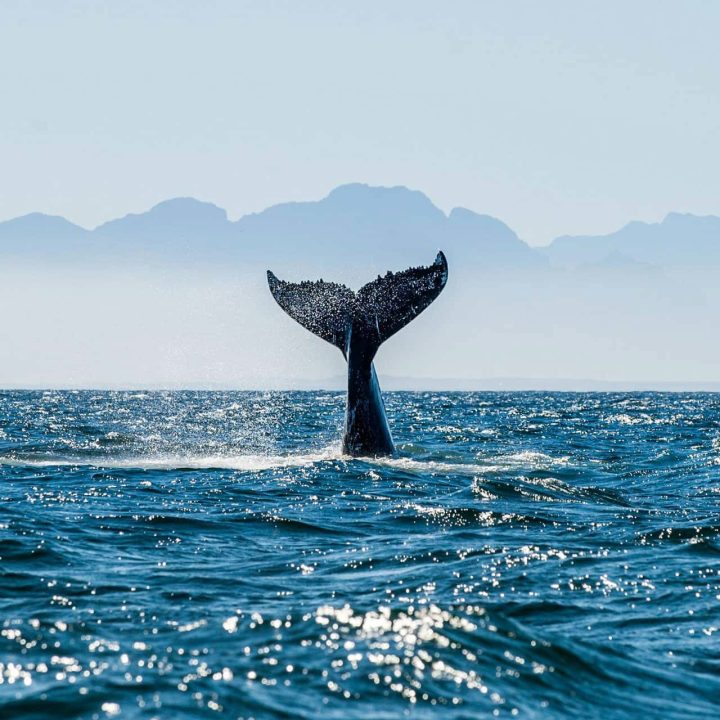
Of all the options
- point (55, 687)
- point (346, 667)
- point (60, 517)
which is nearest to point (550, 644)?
point (346, 667)

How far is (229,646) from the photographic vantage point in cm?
688

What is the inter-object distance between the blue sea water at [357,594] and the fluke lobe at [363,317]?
106cm

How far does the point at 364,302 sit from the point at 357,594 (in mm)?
9879

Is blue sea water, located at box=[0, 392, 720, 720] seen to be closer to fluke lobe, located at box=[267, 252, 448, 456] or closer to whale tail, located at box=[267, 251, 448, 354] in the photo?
fluke lobe, located at box=[267, 252, 448, 456]

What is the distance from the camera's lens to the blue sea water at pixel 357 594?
20.1 ft

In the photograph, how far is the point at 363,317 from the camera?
17.8 meters

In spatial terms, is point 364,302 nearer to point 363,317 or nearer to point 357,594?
point 363,317

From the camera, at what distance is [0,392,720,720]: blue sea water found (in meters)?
6.14

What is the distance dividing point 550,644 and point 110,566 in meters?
3.96

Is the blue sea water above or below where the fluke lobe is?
below

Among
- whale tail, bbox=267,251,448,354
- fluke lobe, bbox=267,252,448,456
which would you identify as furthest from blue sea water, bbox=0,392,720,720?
whale tail, bbox=267,251,448,354

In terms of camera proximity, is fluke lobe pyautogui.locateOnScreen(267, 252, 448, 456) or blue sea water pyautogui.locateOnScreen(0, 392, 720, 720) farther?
fluke lobe pyautogui.locateOnScreen(267, 252, 448, 456)

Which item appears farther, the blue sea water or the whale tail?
the whale tail

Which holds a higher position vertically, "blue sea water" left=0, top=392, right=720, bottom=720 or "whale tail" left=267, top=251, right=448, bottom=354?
"whale tail" left=267, top=251, right=448, bottom=354
